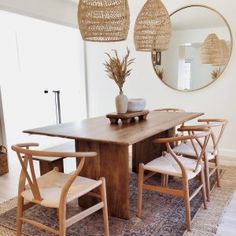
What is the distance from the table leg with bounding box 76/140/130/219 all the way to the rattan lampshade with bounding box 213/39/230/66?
7.86 feet

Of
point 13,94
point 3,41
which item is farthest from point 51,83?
point 3,41

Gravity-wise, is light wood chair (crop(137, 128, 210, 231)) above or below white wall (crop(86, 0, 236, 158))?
below

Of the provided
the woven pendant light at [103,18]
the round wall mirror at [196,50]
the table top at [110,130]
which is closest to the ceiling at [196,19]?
the round wall mirror at [196,50]

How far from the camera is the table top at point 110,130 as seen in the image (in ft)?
6.23

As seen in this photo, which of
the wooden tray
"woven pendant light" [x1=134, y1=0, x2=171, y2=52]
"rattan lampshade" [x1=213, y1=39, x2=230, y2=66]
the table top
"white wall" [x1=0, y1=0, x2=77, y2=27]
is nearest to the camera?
the table top

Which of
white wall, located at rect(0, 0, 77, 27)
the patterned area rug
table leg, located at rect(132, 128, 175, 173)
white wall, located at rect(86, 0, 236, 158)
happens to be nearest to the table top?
table leg, located at rect(132, 128, 175, 173)

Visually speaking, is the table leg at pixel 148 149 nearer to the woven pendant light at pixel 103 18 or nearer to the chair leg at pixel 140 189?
the chair leg at pixel 140 189

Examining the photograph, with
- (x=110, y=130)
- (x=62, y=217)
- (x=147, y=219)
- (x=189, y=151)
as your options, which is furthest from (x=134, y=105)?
(x=62, y=217)

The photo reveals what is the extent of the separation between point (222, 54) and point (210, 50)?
0.56ft

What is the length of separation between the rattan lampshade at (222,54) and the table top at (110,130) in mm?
1519

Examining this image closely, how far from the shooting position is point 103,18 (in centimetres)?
216

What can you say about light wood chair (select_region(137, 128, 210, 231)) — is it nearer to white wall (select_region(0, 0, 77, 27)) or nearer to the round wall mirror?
the round wall mirror

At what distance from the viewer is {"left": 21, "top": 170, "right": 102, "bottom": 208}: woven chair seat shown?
160cm

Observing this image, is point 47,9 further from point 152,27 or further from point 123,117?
point 123,117
